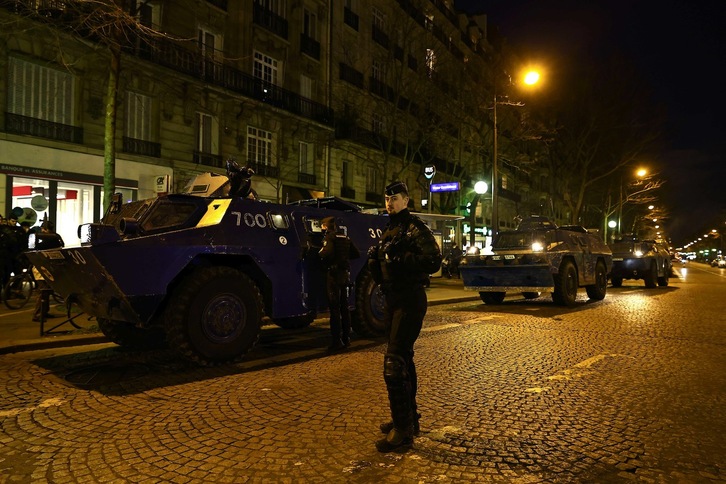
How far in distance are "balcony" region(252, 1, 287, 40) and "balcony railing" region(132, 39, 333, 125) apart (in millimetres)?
2752

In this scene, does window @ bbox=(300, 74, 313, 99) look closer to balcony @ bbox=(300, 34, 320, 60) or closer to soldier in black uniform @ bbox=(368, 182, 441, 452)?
balcony @ bbox=(300, 34, 320, 60)

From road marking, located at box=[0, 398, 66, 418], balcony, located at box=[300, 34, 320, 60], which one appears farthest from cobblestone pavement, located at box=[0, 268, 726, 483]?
balcony, located at box=[300, 34, 320, 60]

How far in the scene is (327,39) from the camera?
1082 inches

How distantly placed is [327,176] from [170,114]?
9544 millimetres

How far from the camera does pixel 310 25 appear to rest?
2697 centimetres

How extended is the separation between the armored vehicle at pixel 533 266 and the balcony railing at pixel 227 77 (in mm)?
11025

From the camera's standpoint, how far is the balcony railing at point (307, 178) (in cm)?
2550

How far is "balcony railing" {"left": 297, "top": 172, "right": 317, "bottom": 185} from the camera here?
25.5m

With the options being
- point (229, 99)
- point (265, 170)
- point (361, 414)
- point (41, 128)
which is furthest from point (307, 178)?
point (361, 414)

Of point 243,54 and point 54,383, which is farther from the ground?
point 243,54

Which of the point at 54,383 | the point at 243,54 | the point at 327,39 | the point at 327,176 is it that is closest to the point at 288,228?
the point at 54,383

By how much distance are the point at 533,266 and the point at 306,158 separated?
55.1 feet

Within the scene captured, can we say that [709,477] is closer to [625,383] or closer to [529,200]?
[625,383]

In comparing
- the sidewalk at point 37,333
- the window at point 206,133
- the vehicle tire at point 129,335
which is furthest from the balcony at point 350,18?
the vehicle tire at point 129,335
